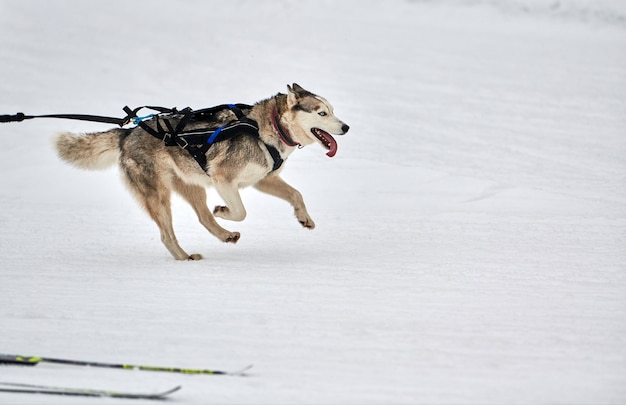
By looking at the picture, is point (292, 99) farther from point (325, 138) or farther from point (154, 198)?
point (154, 198)

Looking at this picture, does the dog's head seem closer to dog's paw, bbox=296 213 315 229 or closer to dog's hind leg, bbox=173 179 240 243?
dog's paw, bbox=296 213 315 229

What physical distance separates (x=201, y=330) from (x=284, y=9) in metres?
14.7

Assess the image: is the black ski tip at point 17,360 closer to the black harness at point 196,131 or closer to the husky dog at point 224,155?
the husky dog at point 224,155

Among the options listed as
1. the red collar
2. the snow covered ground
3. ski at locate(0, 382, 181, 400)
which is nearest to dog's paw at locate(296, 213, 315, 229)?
the snow covered ground

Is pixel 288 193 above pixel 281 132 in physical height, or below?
below

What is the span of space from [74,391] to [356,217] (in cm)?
476

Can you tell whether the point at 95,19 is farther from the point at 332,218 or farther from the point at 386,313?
the point at 386,313

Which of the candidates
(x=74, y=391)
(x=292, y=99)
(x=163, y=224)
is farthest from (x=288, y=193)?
(x=74, y=391)

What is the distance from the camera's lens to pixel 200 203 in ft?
23.7

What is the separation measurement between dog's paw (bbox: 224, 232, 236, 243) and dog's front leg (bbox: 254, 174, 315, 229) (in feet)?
1.56

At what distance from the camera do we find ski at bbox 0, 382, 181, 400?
375 centimetres

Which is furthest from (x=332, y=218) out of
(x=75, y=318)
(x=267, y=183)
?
(x=75, y=318)

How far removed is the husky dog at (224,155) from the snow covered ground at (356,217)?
1.26ft

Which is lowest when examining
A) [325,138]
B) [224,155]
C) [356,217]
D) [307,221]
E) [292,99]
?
[356,217]
